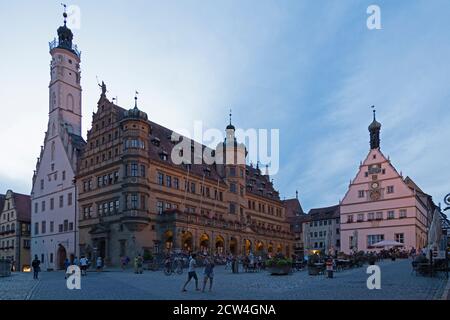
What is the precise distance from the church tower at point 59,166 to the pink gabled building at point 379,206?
3775 centimetres

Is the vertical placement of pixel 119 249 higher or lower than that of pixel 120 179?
lower

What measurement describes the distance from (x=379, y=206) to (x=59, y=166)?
43.2 m

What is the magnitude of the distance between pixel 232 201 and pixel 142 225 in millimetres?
19578

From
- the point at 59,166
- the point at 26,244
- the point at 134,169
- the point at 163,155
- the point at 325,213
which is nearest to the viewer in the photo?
the point at 134,169

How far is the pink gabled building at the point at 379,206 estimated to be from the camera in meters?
67.8

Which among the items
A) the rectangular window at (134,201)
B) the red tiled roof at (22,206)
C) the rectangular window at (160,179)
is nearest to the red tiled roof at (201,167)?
the rectangular window at (160,179)

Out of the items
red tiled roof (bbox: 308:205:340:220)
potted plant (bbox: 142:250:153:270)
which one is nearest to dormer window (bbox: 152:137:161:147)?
potted plant (bbox: 142:250:153:270)

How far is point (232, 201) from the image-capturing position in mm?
67250

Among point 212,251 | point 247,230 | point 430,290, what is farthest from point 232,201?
point 430,290

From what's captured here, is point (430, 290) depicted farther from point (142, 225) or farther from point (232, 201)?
point (232, 201)

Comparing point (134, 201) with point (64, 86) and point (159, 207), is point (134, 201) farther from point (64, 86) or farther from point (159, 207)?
point (64, 86)

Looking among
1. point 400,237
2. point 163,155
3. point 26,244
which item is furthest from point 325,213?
point 26,244

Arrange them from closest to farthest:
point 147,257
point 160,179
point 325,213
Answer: point 147,257 → point 160,179 → point 325,213

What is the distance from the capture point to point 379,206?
2763 inches
